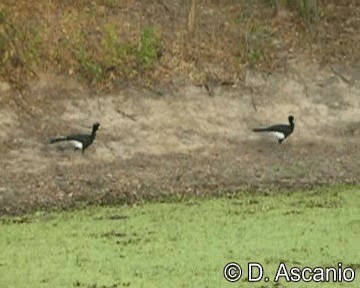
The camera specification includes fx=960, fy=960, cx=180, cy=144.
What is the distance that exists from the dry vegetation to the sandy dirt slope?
0.98 feet

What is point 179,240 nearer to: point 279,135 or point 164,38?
point 279,135

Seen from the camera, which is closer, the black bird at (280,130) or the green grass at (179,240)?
the green grass at (179,240)

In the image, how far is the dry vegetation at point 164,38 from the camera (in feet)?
36.4

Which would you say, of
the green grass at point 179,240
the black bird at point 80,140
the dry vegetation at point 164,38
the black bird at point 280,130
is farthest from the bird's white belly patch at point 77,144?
the black bird at point 280,130

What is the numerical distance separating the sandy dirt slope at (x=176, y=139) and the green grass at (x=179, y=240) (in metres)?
0.60

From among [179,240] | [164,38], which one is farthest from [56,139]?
[164,38]

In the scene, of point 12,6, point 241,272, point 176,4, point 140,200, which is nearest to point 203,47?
point 176,4

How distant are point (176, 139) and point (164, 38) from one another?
234 cm

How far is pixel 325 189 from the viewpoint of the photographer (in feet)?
29.7

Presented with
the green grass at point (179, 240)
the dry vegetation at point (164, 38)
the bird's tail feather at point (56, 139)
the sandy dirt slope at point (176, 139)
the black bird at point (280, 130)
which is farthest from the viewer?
the dry vegetation at point (164, 38)

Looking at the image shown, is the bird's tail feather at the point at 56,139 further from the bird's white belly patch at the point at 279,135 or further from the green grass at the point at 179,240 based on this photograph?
the bird's white belly patch at the point at 279,135

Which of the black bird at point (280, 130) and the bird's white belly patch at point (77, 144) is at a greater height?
the black bird at point (280, 130)

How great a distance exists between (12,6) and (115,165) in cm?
328

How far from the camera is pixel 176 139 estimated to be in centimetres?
1013
